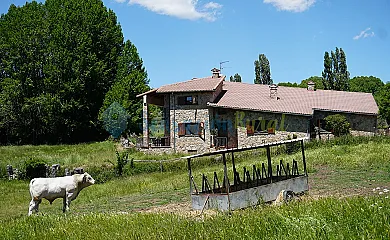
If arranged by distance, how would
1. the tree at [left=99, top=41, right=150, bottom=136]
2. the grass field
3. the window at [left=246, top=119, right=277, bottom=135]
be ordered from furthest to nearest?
the tree at [left=99, top=41, right=150, bottom=136] → the window at [left=246, top=119, right=277, bottom=135] → the grass field

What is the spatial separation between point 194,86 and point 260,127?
7.08 meters

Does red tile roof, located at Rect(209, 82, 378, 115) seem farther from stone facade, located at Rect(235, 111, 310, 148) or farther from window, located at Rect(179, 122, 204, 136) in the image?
window, located at Rect(179, 122, 204, 136)

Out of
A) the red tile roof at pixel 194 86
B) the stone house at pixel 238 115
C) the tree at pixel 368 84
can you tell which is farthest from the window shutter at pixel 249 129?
the tree at pixel 368 84

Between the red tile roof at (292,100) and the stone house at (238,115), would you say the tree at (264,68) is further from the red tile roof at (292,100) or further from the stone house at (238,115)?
the stone house at (238,115)

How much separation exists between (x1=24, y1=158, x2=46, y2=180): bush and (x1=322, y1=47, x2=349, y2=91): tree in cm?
4615

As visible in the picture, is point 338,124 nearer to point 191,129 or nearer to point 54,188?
point 191,129

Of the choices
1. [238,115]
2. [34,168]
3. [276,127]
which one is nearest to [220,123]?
[238,115]

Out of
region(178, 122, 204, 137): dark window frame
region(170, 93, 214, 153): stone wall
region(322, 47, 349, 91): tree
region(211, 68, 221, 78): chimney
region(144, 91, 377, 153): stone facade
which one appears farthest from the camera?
region(322, 47, 349, 91): tree

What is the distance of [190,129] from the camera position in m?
41.1

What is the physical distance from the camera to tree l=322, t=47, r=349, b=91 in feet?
214

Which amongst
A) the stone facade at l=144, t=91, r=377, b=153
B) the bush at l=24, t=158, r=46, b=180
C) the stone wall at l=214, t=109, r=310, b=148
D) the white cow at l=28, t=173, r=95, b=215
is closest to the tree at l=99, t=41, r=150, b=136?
the stone facade at l=144, t=91, r=377, b=153

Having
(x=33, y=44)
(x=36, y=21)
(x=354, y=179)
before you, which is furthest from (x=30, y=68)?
(x=354, y=179)

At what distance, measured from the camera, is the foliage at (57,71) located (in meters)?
56.2

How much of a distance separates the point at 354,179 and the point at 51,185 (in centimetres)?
1174
